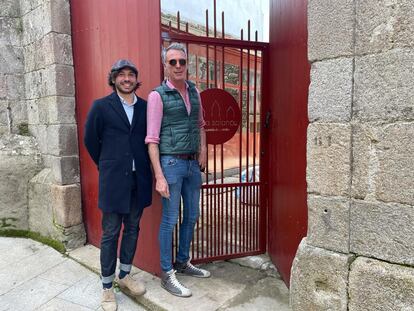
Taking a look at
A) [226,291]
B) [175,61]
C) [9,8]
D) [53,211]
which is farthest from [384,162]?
[9,8]

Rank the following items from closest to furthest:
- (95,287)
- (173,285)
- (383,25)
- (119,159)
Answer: (383,25)
(119,159)
(173,285)
(95,287)

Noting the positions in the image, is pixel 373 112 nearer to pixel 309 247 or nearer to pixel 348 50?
pixel 348 50

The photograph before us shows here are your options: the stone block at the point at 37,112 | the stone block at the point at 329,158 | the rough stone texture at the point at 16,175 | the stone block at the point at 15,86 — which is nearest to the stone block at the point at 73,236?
the rough stone texture at the point at 16,175

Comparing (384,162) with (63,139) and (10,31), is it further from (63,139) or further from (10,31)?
(10,31)

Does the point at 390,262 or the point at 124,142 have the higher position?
the point at 124,142

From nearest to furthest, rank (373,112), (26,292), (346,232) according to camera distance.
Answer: (373,112) → (346,232) → (26,292)

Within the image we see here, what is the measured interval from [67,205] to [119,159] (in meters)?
1.59

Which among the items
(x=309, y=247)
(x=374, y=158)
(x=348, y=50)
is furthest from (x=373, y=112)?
(x=309, y=247)

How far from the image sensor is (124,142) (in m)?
2.65

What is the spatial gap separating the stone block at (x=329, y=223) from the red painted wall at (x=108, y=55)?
144cm

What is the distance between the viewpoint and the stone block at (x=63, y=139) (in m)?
3.85

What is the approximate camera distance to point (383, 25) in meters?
1.70

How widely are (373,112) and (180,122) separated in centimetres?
142

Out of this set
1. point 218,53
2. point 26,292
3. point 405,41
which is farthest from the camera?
point 218,53
